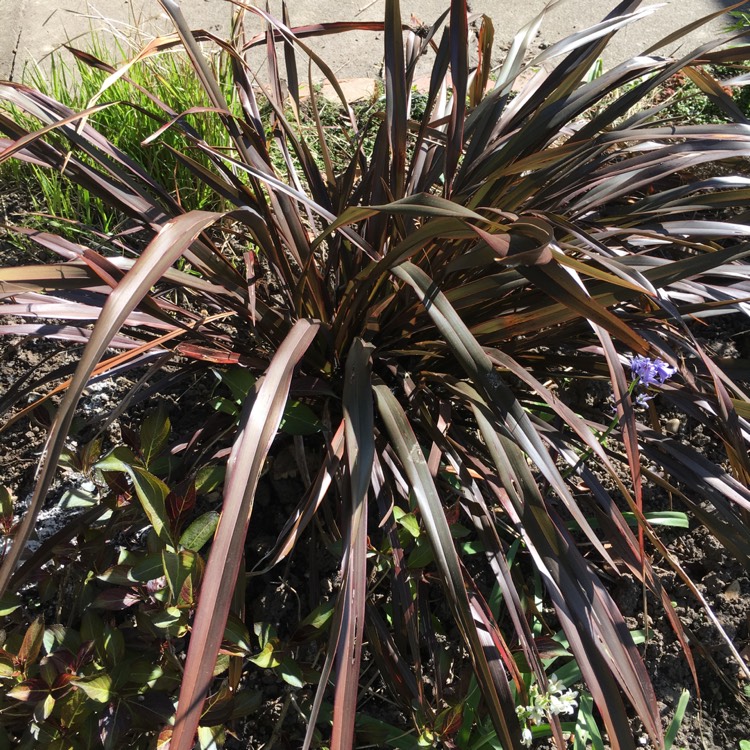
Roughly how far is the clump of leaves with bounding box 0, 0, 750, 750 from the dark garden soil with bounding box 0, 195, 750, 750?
87mm

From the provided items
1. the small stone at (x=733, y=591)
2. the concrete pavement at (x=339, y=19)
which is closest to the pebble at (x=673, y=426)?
the small stone at (x=733, y=591)

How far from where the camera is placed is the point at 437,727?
128cm

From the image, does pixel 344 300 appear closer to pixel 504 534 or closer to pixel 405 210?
pixel 405 210

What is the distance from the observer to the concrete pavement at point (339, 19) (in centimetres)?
269

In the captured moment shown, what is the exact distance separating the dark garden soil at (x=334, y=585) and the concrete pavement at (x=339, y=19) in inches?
58.5

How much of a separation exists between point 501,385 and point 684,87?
6.66 ft

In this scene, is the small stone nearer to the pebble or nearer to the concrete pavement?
the pebble

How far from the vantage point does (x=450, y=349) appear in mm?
1407

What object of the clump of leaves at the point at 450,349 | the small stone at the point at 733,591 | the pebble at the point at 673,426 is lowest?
the small stone at the point at 733,591

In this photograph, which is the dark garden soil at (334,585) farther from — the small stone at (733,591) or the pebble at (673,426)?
the pebble at (673,426)

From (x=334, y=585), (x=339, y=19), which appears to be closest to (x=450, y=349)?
(x=334, y=585)

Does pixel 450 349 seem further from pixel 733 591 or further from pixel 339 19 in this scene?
pixel 339 19

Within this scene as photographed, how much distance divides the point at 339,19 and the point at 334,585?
231 cm

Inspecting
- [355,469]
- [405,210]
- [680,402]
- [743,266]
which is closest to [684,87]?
[743,266]
